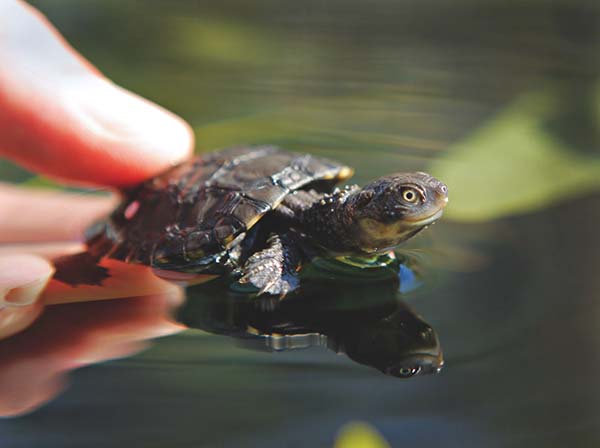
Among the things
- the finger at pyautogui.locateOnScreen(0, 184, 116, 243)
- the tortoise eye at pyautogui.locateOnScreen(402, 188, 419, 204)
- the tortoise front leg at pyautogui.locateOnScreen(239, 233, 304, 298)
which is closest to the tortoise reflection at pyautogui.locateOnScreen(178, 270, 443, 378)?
the tortoise front leg at pyautogui.locateOnScreen(239, 233, 304, 298)

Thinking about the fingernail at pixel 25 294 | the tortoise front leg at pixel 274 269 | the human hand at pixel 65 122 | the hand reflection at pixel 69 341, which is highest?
the human hand at pixel 65 122

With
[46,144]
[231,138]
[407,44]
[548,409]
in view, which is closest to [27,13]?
[46,144]

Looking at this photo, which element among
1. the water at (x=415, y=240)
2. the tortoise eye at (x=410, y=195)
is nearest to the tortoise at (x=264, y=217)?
the tortoise eye at (x=410, y=195)

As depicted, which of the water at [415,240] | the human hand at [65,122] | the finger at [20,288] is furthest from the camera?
the human hand at [65,122]

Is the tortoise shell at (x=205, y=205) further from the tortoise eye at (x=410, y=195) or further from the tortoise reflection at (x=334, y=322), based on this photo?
the tortoise eye at (x=410, y=195)

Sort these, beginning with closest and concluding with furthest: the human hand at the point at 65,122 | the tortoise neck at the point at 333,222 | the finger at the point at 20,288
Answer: the finger at the point at 20,288
the tortoise neck at the point at 333,222
the human hand at the point at 65,122

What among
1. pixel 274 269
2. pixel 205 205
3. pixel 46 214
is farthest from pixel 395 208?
pixel 46 214

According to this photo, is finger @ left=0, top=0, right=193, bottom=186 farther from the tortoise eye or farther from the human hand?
the tortoise eye
